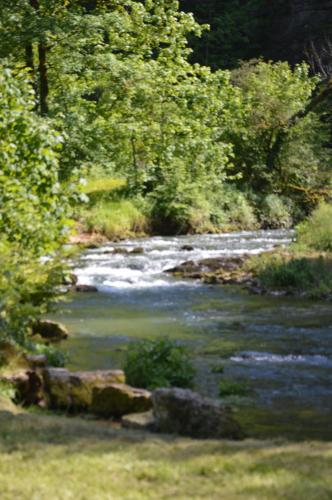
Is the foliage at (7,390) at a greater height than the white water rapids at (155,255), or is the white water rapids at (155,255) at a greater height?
the white water rapids at (155,255)

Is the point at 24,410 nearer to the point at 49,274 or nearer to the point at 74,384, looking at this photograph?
the point at 74,384

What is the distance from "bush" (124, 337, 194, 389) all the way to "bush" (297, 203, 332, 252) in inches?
497

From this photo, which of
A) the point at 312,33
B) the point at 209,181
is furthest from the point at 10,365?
the point at 312,33

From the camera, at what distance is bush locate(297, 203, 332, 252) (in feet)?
75.6

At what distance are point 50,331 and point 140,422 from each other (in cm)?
591

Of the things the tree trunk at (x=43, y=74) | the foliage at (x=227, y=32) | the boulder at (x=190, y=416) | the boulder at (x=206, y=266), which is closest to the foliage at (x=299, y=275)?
the boulder at (x=206, y=266)

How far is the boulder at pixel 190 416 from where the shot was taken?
767 centimetres

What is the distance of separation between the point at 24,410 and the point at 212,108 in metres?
19.3

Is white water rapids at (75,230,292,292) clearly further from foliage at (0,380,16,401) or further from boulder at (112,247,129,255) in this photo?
foliage at (0,380,16,401)

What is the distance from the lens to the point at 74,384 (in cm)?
938

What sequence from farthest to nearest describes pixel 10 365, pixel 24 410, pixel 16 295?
pixel 10 365
pixel 24 410
pixel 16 295

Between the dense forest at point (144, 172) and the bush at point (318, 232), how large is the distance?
0.05 meters

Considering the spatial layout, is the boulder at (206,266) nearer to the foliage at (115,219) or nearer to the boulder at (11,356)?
the foliage at (115,219)

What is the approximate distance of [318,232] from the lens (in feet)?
77.5
